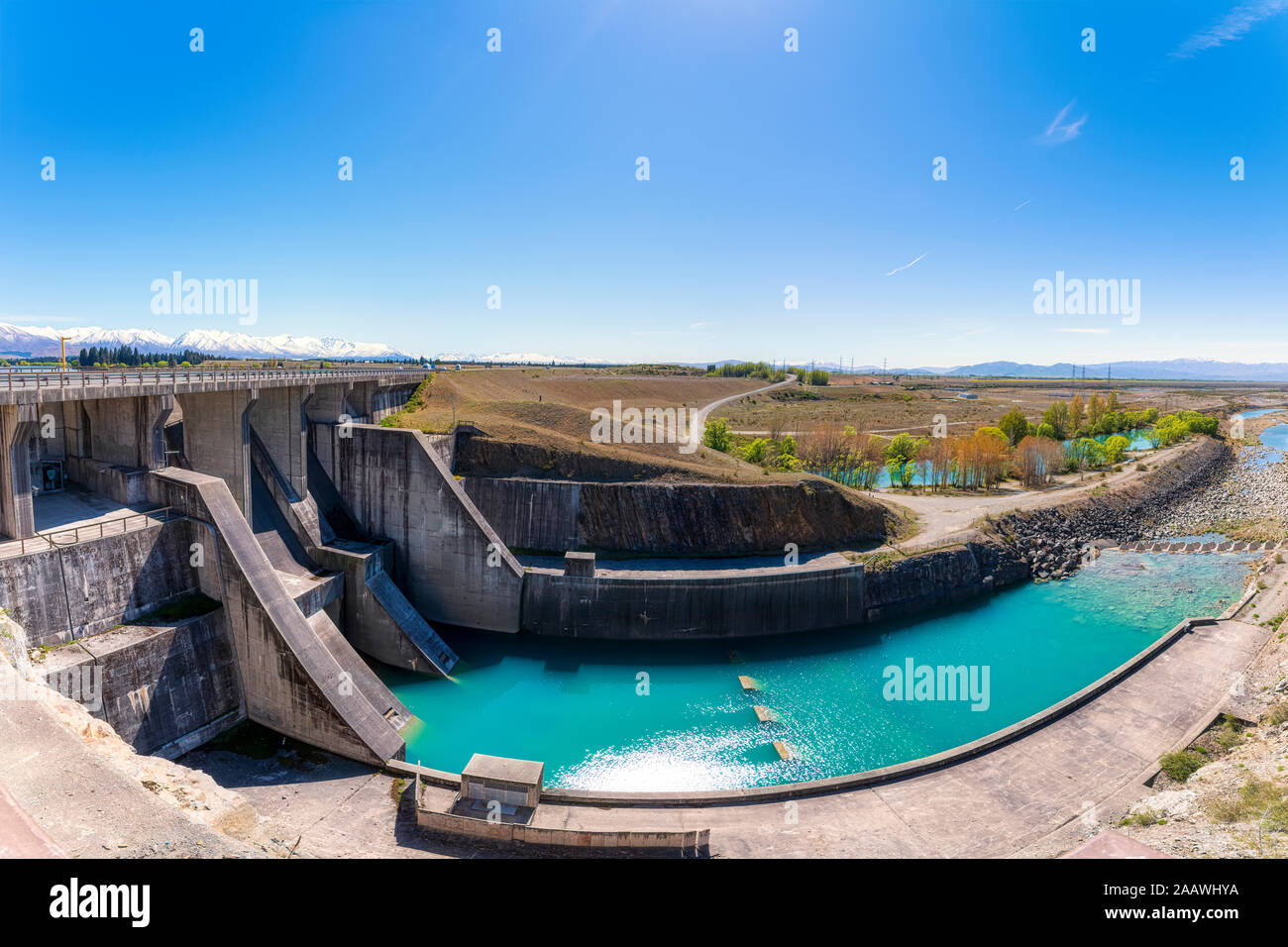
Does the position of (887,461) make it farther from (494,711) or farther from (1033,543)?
(494,711)

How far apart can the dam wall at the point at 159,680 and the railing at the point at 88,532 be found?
308 centimetres

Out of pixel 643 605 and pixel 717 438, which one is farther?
pixel 717 438

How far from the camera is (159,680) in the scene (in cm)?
2048

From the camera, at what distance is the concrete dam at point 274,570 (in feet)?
66.0

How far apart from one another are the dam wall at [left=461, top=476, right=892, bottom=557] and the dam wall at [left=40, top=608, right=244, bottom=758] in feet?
64.4

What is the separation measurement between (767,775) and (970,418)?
364ft

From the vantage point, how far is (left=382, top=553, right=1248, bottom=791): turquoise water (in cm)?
2427

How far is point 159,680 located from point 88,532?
17.7ft

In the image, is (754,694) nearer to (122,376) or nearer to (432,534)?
(432,534)

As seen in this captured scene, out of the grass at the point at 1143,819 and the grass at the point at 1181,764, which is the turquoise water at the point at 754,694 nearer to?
the grass at the point at 1181,764

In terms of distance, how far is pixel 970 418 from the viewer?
118 metres

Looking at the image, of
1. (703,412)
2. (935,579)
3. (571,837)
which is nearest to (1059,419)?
(703,412)

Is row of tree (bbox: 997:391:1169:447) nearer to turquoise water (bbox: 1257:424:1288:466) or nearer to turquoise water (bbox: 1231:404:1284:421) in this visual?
turquoise water (bbox: 1257:424:1288:466)

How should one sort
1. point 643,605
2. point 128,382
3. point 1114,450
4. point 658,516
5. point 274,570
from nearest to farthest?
point 128,382 → point 274,570 → point 643,605 → point 658,516 → point 1114,450
